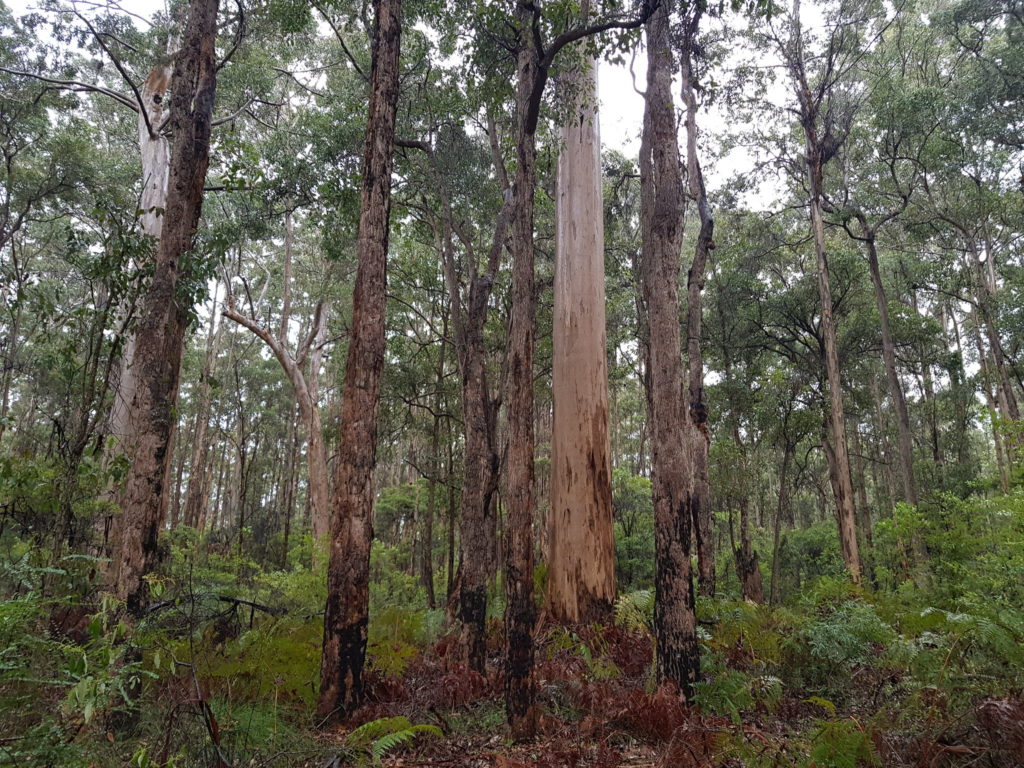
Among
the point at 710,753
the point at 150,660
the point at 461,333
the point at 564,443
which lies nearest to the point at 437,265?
the point at 461,333

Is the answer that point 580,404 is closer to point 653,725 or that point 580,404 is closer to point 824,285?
point 653,725

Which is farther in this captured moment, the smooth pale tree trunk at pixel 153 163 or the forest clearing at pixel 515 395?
the smooth pale tree trunk at pixel 153 163

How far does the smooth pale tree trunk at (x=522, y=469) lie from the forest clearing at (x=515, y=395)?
0.03 metres

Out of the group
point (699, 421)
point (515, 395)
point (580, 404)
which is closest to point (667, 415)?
point (515, 395)

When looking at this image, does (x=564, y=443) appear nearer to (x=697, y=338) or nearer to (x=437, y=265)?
(x=697, y=338)

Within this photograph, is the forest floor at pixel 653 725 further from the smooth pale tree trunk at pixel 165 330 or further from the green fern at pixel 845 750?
the smooth pale tree trunk at pixel 165 330

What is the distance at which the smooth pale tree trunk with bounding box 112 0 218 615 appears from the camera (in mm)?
5043

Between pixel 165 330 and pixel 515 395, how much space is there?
3357mm

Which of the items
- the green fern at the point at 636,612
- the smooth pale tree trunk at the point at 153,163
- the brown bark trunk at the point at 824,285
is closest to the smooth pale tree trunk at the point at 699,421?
the green fern at the point at 636,612

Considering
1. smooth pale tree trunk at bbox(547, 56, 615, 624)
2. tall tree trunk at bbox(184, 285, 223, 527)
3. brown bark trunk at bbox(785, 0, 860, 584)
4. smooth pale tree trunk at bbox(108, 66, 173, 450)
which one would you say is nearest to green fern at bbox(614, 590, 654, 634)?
smooth pale tree trunk at bbox(547, 56, 615, 624)

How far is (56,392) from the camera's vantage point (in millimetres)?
23859

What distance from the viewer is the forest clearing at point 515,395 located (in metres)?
4.64

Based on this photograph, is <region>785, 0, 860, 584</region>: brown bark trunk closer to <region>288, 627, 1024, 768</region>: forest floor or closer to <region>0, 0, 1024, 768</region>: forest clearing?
<region>0, 0, 1024, 768</region>: forest clearing

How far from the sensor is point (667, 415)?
18.3 ft
